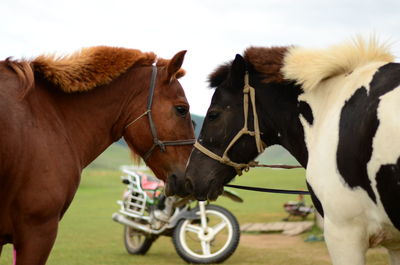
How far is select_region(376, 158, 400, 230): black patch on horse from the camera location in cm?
271

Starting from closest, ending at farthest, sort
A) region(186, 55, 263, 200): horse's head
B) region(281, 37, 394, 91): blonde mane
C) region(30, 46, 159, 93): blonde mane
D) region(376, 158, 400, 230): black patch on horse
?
region(376, 158, 400, 230): black patch on horse < region(281, 37, 394, 91): blonde mane < region(186, 55, 263, 200): horse's head < region(30, 46, 159, 93): blonde mane

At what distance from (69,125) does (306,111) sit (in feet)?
6.11

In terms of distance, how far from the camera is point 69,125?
410 cm

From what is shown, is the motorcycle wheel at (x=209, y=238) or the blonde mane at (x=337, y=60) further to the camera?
the motorcycle wheel at (x=209, y=238)

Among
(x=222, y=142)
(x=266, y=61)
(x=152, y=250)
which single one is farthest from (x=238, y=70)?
(x=152, y=250)

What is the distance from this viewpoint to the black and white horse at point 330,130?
110 inches

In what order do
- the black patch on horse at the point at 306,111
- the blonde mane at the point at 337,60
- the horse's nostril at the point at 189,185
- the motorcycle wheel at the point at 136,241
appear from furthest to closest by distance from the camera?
1. the motorcycle wheel at the point at 136,241
2. the horse's nostril at the point at 189,185
3. the black patch on horse at the point at 306,111
4. the blonde mane at the point at 337,60

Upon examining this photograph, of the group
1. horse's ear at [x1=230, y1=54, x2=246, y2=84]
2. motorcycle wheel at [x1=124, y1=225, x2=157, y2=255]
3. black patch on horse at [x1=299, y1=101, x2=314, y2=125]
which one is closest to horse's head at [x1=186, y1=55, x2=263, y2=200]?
horse's ear at [x1=230, y1=54, x2=246, y2=84]

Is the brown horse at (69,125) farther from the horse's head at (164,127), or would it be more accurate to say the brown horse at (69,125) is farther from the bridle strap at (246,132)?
the bridle strap at (246,132)

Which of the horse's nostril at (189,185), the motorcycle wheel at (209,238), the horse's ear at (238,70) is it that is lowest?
the motorcycle wheel at (209,238)

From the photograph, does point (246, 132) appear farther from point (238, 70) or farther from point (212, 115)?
point (238, 70)

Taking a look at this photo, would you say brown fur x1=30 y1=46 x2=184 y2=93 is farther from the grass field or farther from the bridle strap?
the grass field

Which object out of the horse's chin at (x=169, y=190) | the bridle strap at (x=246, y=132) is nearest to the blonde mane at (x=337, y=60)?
the bridle strap at (x=246, y=132)

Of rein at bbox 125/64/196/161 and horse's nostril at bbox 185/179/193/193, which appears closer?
horse's nostril at bbox 185/179/193/193
